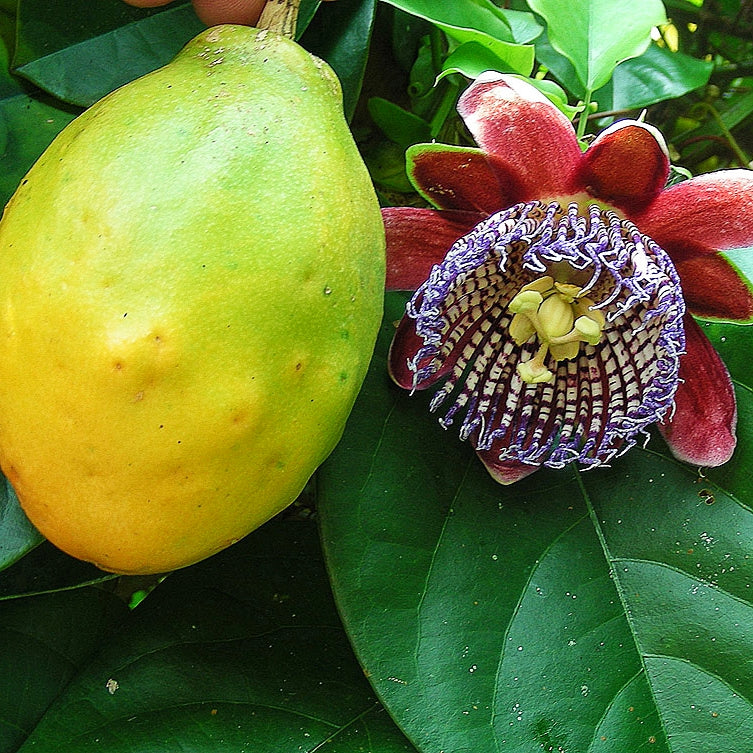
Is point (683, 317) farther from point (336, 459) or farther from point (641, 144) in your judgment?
point (336, 459)

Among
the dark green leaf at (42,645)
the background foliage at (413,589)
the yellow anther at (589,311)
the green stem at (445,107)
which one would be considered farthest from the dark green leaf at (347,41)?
the dark green leaf at (42,645)

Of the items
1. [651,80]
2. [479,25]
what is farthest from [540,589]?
[651,80]

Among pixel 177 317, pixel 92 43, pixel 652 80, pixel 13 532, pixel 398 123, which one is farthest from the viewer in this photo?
pixel 652 80

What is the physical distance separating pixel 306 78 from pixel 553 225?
18cm

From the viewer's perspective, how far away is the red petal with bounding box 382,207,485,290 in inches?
22.1

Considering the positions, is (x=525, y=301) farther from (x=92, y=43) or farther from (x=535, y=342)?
(x=92, y=43)

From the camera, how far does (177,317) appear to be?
1.22 feet

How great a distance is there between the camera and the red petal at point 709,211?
0.51m

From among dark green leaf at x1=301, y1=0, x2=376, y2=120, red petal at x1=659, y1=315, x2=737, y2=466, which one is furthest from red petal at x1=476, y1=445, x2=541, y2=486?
dark green leaf at x1=301, y1=0, x2=376, y2=120

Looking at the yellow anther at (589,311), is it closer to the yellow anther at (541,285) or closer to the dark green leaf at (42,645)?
the yellow anther at (541,285)

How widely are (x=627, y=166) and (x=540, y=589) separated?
0.92 ft

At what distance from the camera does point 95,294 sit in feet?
1.23

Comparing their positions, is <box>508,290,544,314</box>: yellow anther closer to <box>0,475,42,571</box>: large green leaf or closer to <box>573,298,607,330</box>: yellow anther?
<box>573,298,607,330</box>: yellow anther

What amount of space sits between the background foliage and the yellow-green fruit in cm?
14
